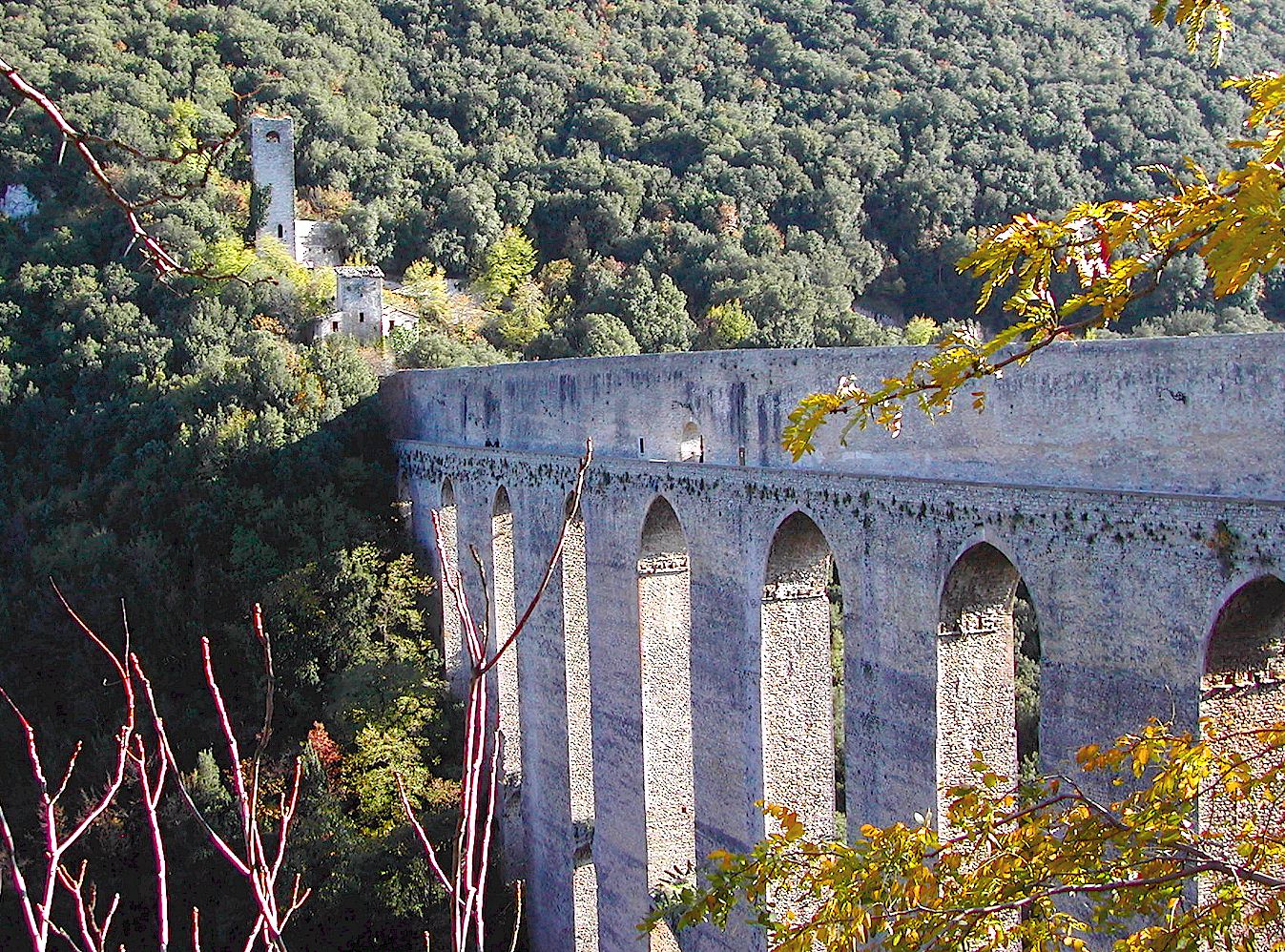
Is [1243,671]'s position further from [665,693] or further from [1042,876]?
[665,693]

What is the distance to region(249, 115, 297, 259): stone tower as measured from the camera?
26359 millimetres

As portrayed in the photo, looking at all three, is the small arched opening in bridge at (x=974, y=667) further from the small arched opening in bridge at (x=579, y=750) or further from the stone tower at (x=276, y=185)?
the stone tower at (x=276, y=185)

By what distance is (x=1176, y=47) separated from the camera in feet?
108

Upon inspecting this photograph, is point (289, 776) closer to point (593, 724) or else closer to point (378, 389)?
point (593, 724)

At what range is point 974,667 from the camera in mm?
8938

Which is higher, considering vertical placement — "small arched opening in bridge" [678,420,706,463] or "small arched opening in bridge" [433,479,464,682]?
"small arched opening in bridge" [678,420,706,463]

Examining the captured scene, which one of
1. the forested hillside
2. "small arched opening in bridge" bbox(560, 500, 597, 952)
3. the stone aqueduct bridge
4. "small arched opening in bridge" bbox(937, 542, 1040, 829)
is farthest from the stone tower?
"small arched opening in bridge" bbox(937, 542, 1040, 829)

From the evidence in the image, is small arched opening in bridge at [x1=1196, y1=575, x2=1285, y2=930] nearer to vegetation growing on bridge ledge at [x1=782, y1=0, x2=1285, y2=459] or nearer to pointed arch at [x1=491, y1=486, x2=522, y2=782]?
vegetation growing on bridge ledge at [x1=782, y1=0, x2=1285, y2=459]

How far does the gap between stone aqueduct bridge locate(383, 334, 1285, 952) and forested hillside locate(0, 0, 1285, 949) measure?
261 cm

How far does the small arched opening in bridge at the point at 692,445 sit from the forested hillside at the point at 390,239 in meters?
5.76

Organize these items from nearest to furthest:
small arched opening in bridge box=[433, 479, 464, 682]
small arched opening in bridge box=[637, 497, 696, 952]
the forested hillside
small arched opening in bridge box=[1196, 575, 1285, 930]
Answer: small arched opening in bridge box=[1196, 575, 1285, 930] < small arched opening in bridge box=[637, 497, 696, 952] < small arched opening in bridge box=[433, 479, 464, 682] < the forested hillside

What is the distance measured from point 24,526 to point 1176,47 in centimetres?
2665

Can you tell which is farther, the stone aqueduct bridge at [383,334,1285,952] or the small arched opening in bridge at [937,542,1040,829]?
the small arched opening in bridge at [937,542,1040,829]

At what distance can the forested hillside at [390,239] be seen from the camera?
60.5ft
